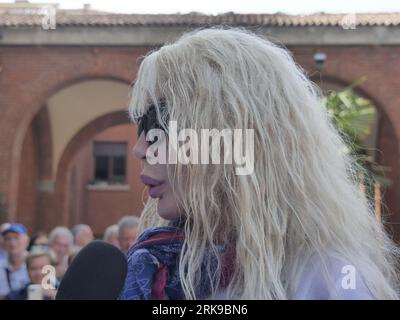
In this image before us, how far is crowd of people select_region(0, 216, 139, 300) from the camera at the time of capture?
155 inches

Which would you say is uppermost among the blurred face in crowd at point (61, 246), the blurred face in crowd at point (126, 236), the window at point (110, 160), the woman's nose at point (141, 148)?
the window at point (110, 160)

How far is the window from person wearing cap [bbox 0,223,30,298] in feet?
49.4

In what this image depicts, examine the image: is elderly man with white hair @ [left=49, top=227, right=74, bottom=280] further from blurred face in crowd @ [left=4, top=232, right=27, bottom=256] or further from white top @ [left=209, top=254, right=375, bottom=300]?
white top @ [left=209, top=254, right=375, bottom=300]

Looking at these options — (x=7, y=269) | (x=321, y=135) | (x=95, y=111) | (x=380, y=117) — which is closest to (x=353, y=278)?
(x=321, y=135)

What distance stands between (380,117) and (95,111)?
608 centimetres

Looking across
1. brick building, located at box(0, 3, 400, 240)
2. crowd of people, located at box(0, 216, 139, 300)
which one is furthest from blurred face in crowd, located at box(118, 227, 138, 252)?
brick building, located at box(0, 3, 400, 240)

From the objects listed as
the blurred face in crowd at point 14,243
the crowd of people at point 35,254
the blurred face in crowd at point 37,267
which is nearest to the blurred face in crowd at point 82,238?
the crowd of people at point 35,254

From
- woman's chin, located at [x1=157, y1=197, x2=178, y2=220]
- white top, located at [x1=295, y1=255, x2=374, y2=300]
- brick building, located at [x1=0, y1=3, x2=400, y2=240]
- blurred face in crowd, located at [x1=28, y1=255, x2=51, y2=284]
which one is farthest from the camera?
brick building, located at [x1=0, y1=3, x2=400, y2=240]

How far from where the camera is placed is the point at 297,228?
99 cm

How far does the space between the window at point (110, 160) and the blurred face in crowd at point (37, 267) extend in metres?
15.9

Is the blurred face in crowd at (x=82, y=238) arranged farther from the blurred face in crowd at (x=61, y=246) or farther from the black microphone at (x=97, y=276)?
the black microphone at (x=97, y=276)

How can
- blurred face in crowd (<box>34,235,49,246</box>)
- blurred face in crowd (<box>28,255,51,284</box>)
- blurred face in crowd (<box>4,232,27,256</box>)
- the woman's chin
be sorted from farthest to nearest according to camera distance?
blurred face in crowd (<box>34,235,49,246</box>) < blurred face in crowd (<box>4,232,27,256</box>) < blurred face in crowd (<box>28,255,51,284</box>) < the woman's chin

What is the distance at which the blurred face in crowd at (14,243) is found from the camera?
4637 mm

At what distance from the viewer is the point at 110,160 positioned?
2042 centimetres
